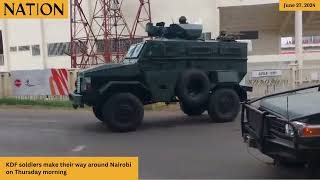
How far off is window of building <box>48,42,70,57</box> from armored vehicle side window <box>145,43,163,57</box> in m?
19.7

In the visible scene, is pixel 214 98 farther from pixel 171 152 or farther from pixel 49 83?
pixel 49 83

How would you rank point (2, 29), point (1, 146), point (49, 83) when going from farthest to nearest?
point (2, 29), point (49, 83), point (1, 146)

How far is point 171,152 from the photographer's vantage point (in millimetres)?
8227

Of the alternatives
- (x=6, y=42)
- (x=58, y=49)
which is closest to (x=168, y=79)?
(x=58, y=49)

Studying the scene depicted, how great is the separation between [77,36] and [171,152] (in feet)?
72.6

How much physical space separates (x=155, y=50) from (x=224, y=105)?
2.36 metres

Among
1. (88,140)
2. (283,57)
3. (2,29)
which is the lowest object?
(88,140)

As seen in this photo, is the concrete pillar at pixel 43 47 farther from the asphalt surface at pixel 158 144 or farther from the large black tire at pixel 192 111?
the large black tire at pixel 192 111

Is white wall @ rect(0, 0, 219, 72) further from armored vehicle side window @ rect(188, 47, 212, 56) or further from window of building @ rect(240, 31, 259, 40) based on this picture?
armored vehicle side window @ rect(188, 47, 212, 56)

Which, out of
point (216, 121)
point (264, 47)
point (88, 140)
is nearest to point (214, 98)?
point (216, 121)

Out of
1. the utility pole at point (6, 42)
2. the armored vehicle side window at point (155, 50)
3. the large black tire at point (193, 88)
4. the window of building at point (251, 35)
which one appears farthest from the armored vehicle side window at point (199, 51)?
the utility pole at point (6, 42)

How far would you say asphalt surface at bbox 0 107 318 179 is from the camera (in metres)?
6.82

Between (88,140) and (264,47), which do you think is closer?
(88,140)

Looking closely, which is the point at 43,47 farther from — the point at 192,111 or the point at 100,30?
the point at 192,111
